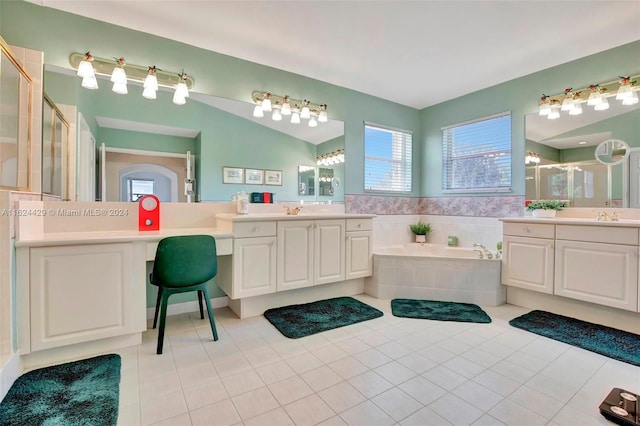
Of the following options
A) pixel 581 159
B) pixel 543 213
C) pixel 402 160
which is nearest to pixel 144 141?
pixel 402 160

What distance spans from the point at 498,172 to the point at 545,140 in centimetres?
58

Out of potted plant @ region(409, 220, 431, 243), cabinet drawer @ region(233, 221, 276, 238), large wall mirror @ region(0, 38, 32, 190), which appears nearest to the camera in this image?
large wall mirror @ region(0, 38, 32, 190)

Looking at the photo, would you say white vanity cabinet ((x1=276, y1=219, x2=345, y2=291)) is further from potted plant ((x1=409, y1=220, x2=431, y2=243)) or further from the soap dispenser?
potted plant ((x1=409, y1=220, x2=431, y2=243))

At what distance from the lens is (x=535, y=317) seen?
8.51 ft

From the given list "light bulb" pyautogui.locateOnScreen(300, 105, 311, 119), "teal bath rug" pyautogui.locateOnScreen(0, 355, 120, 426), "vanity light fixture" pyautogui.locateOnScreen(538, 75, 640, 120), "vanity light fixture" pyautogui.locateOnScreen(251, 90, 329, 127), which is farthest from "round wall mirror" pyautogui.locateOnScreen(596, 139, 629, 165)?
"teal bath rug" pyautogui.locateOnScreen(0, 355, 120, 426)

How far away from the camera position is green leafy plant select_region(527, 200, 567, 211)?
3074 millimetres

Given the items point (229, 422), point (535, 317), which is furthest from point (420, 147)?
point (229, 422)

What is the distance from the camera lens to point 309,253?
2824 millimetres

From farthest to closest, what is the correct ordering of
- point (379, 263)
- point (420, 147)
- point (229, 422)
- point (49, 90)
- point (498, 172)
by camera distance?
point (420, 147) < point (498, 172) < point (379, 263) < point (49, 90) < point (229, 422)

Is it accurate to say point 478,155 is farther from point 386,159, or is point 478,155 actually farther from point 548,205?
point 386,159

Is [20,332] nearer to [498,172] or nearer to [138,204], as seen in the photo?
[138,204]

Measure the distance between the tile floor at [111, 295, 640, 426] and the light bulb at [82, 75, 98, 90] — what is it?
199 centimetres

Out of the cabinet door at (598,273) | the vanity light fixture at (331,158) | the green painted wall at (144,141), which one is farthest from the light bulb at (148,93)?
the cabinet door at (598,273)

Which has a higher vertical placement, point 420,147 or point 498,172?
point 420,147
